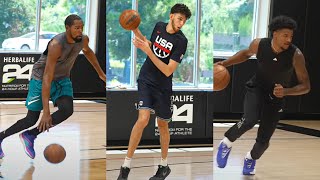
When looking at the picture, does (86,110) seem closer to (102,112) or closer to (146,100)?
(102,112)

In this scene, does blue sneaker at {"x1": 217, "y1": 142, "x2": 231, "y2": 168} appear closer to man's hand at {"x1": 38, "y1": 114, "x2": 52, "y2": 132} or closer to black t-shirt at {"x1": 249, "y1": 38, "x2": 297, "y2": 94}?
black t-shirt at {"x1": 249, "y1": 38, "x2": 297, "y2": 94}

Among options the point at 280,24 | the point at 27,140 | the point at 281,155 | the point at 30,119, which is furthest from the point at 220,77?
the point at 281,155

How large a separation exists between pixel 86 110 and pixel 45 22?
2.82 ft

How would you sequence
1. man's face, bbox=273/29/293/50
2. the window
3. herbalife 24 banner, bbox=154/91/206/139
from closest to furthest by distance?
herbalife 24 banner, bbox=154/91/206/139 < the window < man's face, bbox=273/29/293/50

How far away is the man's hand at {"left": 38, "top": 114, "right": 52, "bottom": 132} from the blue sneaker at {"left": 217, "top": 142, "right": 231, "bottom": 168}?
61.3 inches

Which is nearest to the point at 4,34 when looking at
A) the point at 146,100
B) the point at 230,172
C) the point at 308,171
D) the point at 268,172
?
the point at 146,100

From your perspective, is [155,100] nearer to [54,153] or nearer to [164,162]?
[164,162]

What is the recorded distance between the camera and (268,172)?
6.20 metres

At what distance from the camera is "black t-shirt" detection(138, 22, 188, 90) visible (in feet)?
15.5

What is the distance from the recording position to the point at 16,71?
206 inches

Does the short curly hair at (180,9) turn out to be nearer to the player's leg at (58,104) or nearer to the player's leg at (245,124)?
the player's leg at (245,124)

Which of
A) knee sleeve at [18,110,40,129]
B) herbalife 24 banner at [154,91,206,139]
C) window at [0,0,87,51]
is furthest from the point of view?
knee sleeve at [18,110,40,129]

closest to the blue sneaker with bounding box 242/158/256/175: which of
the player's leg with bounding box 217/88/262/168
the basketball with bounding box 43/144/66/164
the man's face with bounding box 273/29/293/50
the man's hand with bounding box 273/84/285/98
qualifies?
the player's leg with bounding box 217/88/262/168

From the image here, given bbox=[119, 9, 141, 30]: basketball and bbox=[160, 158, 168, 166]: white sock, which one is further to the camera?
bbox=[160, 158, 168, 166]: white sock
